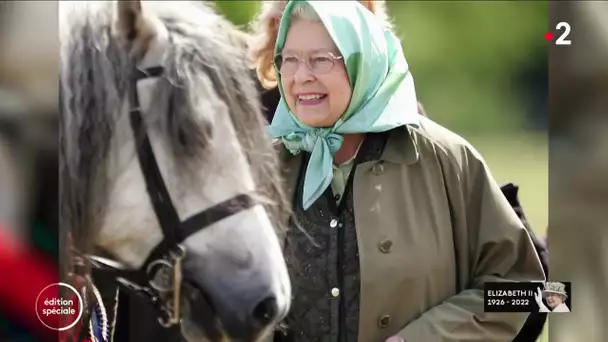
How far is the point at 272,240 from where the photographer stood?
1.99 meters

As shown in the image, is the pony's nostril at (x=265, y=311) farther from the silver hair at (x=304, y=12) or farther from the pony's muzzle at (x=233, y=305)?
the silver hair at (x=304, y=12)

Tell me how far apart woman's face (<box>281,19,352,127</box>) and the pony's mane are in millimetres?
140

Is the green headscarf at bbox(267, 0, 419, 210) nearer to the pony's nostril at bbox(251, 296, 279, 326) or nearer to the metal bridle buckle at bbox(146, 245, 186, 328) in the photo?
the pony's nostril at bbox(251, 296, 279, 326)

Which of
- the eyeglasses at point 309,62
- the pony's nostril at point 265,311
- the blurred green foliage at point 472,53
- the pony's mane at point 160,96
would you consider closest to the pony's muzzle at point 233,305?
the pony's nostril at point 265,311

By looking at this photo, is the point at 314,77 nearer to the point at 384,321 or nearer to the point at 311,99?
the point at 311,99

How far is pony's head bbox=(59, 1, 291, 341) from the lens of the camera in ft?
6.48

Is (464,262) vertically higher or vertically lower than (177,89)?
lower

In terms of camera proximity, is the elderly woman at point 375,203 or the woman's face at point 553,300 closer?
the elderly woman at point 375,203

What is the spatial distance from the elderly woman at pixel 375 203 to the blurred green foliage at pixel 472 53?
0.06 m

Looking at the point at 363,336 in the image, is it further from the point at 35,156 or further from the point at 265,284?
the point at 35,156

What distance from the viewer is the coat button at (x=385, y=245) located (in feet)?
6.33

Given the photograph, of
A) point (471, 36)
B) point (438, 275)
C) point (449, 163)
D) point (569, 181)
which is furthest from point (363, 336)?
point (471, 36)

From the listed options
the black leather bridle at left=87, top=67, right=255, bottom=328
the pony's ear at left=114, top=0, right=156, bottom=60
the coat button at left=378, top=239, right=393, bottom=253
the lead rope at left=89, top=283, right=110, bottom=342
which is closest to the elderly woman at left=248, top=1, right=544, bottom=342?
the coat button at left=378, top=239, right=393, bottom=253

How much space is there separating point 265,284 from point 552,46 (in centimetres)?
108
